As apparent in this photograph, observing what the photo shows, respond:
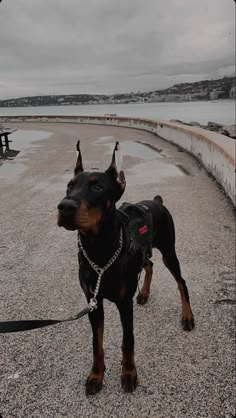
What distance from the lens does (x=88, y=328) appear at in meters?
3.50

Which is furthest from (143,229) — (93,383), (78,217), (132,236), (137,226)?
(93,383)

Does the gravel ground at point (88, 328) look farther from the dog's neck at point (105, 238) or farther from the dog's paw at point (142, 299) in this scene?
the dog's neck at point (105, 238)

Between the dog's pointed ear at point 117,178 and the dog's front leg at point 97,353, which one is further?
the dog's front leg at point 97,353

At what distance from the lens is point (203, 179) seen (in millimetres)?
9148

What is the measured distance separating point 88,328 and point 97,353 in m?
0.80

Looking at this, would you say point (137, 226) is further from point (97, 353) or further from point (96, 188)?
point (97, 353)

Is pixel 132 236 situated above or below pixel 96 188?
below

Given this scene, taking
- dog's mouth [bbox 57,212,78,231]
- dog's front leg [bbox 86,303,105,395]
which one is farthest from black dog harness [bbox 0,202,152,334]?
dog's mouth [bbox 57,212,78,231]

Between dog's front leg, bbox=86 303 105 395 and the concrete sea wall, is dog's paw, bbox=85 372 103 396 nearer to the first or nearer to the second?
dog's front leg, bbox=86 303 105 395

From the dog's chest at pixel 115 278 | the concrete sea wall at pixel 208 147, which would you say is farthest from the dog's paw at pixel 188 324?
the concrete sea wall at pixel 208 147

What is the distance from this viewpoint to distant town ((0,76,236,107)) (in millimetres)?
1674

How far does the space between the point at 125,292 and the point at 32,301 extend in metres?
1.70

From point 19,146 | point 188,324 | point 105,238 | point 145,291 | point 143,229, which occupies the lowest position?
point 188,324

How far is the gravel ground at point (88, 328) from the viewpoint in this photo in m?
2.54
